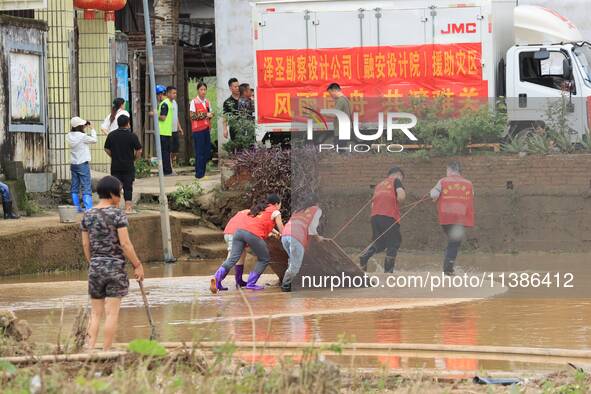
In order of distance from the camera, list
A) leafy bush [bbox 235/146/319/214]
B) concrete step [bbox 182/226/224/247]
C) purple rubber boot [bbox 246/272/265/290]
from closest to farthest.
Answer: purple rubber boot [bbox 246/272/265/290] → concrete step [bbox 182/226/224/247] → leafy bush [bbox 235/146/319/214]

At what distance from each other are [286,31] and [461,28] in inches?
126

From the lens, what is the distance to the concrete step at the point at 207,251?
71.0 feet

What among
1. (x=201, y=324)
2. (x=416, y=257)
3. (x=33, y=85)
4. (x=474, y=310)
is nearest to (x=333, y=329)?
(x=201, y=324)

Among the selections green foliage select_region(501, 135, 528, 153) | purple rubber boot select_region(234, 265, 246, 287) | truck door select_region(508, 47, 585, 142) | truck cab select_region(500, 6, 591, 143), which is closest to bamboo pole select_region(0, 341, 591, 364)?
Answer: green foliage select_region(501, 135, 528, 153)

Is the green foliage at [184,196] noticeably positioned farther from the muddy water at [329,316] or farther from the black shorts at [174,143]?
the muddy water at [329,316]

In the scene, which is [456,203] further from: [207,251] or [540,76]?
[540,76]

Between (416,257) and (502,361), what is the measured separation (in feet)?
16.2

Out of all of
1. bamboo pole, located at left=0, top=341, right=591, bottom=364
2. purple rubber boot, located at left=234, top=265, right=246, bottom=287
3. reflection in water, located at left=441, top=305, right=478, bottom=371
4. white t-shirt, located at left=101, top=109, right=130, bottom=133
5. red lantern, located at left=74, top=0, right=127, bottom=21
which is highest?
red lantern, located at left=74, top=0, right=127, bottom=21

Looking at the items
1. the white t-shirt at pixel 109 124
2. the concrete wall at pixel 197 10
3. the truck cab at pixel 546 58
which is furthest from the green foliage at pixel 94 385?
the concrete wall at pixel 197 10

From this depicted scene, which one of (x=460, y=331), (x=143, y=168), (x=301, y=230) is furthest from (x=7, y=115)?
(x=460, y=331)

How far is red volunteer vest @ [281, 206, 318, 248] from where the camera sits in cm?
1575

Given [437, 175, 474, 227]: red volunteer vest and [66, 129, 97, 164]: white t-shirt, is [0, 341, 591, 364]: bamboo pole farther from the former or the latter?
[66, 129, 97, 164]: white t-shirt

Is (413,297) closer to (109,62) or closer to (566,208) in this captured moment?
(566,208)

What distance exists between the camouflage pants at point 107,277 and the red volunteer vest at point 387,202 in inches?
197
